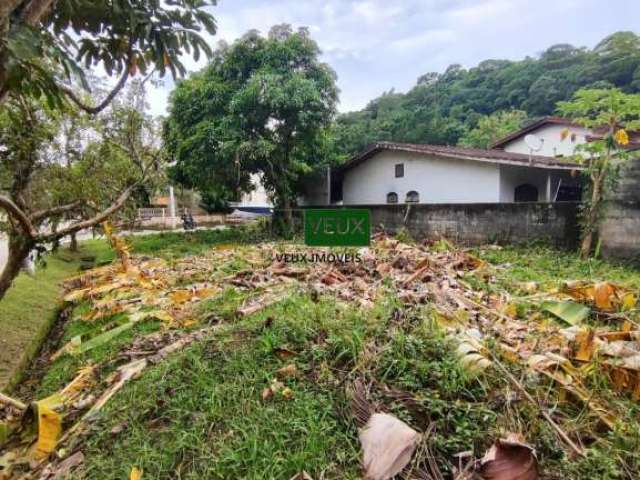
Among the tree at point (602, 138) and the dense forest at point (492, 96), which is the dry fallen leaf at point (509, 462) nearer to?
the tree at point (602, 138)

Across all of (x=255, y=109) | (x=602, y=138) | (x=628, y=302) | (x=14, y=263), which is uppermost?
(x=255, y=109)

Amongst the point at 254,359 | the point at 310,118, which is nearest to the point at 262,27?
the point at 310,118

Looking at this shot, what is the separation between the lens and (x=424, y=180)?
11.3 meters

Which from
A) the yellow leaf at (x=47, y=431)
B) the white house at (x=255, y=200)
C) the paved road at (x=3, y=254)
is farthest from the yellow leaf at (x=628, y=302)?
the white house at (x=255, y=200)

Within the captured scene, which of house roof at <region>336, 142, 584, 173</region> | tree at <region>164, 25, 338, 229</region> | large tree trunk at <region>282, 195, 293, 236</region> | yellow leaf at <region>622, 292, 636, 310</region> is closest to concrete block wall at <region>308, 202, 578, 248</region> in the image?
house roof at <region>336, 142, 584, 173</region>

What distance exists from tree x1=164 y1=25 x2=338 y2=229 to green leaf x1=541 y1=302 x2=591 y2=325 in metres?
8.09

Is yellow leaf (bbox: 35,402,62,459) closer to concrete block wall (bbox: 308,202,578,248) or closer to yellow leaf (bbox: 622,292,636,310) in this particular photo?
yellow leaf (bbox: 622,292,636,310)

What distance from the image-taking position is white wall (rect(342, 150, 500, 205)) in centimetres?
1005

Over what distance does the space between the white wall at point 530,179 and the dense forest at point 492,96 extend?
8.84 meters

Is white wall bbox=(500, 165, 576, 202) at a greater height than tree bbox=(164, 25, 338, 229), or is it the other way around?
tree bbox=(164, 25, 338, 229)

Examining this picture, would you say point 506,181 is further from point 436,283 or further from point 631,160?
point 436,283

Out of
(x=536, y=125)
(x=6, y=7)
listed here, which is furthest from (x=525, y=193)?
(x=6, y=7)

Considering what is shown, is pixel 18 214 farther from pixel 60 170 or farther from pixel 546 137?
pixel 546 137

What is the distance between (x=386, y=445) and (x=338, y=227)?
2596 mm
